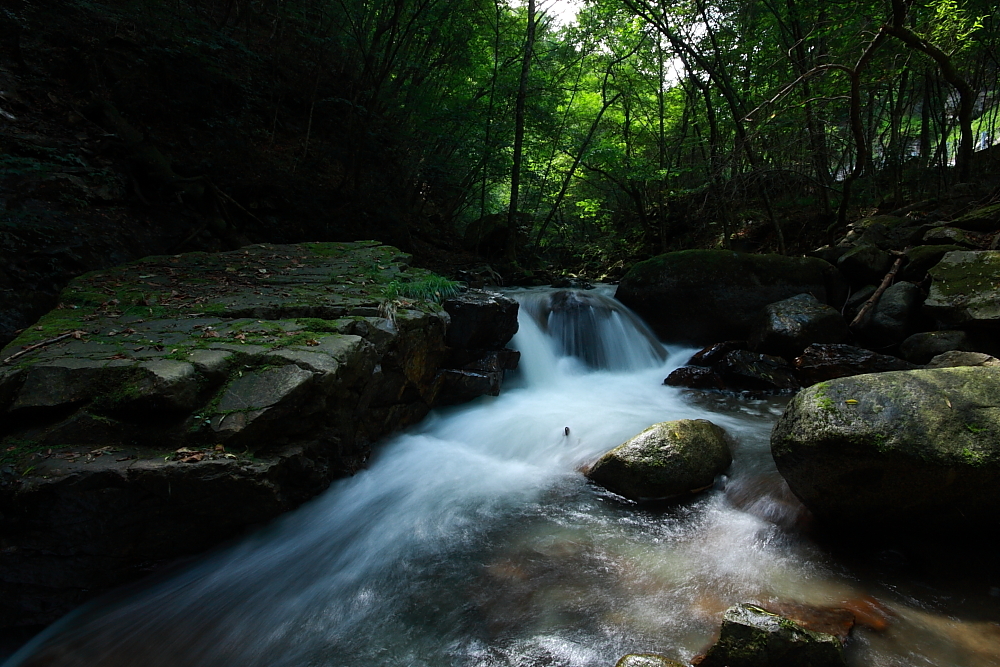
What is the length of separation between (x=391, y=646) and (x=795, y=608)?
7.83ft

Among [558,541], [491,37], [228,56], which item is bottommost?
[558,541]

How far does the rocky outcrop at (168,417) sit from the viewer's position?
281 centimetres

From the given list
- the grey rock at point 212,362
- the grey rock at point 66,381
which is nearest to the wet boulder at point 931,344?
the grey rock at point 212,362

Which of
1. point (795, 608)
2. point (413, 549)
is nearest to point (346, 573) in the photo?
point (413, 549)

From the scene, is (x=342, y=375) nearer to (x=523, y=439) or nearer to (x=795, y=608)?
(x=523, y=439)

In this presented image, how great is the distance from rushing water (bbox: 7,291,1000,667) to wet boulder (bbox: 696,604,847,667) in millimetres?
273

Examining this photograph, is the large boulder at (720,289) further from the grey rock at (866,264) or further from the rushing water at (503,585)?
the rushing water at (503,585)

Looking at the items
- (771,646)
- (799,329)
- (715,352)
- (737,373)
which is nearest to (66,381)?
(771,646)

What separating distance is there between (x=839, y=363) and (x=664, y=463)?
14.7 feet

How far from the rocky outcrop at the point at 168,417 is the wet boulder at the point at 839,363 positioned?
582 cm

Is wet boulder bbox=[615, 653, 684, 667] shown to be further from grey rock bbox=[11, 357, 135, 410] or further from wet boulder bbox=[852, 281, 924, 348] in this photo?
wet boulder bbox=[852, 281, 924, 348]

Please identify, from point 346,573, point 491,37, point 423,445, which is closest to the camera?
point 346,573

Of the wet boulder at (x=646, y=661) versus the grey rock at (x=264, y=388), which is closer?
the wet boulder at (x=646, y=661)

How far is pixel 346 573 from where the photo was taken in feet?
11.2
